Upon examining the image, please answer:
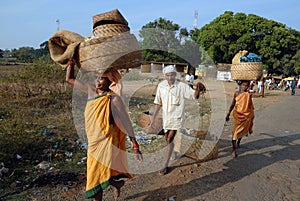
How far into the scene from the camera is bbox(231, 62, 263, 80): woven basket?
17.3 ft

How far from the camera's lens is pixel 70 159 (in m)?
4.77

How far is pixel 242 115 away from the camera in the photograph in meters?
5.27

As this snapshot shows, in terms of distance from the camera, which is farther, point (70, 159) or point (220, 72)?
point (220, 72)

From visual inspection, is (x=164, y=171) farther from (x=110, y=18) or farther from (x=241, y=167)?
(x=110, y=18)

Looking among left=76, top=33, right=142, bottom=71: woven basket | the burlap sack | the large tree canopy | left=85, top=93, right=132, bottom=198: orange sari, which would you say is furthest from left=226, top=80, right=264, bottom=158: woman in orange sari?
the large tree canopy

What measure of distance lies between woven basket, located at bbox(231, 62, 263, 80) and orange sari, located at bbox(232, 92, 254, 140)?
13.3 inches

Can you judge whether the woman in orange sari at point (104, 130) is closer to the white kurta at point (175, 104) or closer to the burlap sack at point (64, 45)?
the burlap sack at point (64, 45)

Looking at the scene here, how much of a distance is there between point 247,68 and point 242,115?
3.05 ft

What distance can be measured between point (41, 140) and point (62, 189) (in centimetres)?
217

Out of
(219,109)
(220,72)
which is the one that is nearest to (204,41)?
(220,72)

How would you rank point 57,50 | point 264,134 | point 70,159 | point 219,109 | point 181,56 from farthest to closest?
point 219,109 < point 264,134 < point 181,56 < point 70,159 < point 57,50

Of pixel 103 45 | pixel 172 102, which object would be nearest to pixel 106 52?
pixel 103 45

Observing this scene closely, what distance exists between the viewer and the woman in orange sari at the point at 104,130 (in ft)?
9.12

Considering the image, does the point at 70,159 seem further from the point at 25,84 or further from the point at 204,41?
the point at 204,41
